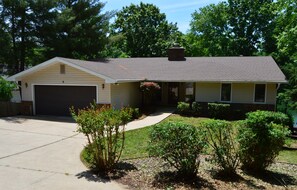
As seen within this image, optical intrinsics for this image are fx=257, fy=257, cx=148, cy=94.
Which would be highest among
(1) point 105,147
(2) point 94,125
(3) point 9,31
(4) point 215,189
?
(3) point 9,31

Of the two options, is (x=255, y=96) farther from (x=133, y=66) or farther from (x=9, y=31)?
(x=9, y=31)

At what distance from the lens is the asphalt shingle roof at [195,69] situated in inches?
599

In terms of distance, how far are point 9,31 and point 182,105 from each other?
16.9m

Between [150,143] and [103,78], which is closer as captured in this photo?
[150,143]

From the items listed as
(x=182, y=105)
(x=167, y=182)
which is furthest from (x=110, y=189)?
(x=182, y=105)

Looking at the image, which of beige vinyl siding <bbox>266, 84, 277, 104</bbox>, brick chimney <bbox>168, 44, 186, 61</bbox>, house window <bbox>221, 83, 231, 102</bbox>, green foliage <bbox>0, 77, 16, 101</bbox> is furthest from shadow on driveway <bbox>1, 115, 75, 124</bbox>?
beige vinyl siding <bbox>266, 84, 277, 104</bbox>

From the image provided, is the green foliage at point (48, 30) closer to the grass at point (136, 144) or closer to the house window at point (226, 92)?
the house window at point (226, 92)

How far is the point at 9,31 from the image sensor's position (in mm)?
22375

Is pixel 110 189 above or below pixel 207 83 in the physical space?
below

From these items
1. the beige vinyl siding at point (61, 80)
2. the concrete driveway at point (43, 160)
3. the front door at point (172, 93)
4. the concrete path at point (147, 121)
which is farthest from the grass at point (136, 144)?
the front door at point (172, 93)

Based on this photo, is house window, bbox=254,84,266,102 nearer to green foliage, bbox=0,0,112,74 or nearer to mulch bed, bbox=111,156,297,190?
mulch bed, bbox=111,156,297,190

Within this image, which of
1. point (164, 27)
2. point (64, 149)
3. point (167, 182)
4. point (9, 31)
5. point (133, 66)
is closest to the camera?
point (167, 182)

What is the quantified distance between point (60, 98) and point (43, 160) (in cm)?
869

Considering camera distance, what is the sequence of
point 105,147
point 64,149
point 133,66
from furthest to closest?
point 133,66 → point 64,149 → point 105,147
